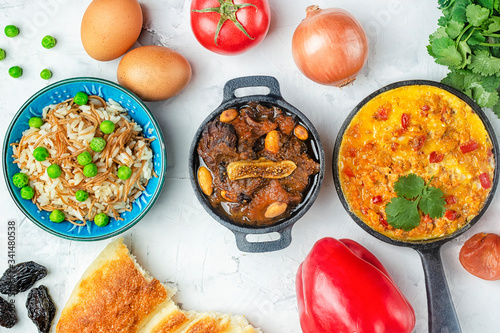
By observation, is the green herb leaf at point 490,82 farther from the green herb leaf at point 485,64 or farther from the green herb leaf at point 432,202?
the green herb leaf at point 432,202

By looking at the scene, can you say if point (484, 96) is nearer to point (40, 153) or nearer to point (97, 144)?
point (97, 144)

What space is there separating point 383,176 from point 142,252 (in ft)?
5.32

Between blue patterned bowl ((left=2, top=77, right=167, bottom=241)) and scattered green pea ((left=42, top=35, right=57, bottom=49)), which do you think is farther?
scattered green pea ((left=42, top=35, right=57, bottom=49))

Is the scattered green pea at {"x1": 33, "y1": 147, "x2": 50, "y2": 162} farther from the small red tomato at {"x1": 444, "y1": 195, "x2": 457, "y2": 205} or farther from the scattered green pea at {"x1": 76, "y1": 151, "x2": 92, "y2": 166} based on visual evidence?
the small red tomato at {"x1": 444, "y1": 195, "x2": 457, "y2": 205}

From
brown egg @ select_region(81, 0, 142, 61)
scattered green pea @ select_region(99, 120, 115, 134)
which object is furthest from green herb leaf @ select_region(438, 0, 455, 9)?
scattered green pea @ select_region(99, 120, 115, 134)

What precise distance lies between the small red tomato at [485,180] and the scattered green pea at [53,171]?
244cm

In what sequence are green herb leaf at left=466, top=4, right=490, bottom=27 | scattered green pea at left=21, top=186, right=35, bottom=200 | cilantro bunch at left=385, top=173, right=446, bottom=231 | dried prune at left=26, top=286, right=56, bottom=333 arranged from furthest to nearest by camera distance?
dried prune at left=26, top=286, right=56, bottom=333
scattered green pea at left=21, top=186, right=35, bottom=200
cilantro bunch at left=385, top=173, right=446, bottom=231
green herb leaf at left=466, top=4, right=490, bottom=27

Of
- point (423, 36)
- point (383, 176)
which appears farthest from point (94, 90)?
point (423, 36)

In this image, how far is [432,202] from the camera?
250 centimetres

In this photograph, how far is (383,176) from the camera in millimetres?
2564

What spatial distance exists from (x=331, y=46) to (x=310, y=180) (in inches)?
30.5

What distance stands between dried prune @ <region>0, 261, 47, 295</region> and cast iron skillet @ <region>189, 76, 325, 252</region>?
1.28 metres

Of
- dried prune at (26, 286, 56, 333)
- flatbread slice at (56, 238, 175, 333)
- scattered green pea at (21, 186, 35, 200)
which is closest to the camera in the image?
scattered green pea at (21, 186, 35, 200)

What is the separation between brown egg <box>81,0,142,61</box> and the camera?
2.52 meters
